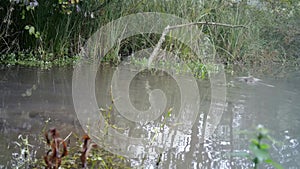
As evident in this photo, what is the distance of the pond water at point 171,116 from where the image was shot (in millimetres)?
1523

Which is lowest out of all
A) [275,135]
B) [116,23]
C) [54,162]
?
[275,135]

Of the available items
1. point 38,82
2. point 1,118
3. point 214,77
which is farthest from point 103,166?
point 214,77

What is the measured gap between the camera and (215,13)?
5270mm

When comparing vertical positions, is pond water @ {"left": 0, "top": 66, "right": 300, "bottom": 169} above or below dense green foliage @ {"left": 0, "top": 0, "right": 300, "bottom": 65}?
below

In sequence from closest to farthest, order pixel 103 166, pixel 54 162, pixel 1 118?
pixel 54 162 → pixel 103 166 → pixel 1 118

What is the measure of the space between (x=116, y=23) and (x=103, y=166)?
297 cm

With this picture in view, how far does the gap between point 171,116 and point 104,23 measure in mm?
2322

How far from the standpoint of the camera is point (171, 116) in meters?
2.11

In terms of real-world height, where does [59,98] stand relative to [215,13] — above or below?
below

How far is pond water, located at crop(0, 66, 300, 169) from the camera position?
1523 millimetres

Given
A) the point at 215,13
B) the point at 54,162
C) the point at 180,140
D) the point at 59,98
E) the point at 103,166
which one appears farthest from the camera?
the point at 215,13

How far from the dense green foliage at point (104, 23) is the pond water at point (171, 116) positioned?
0.56 meters

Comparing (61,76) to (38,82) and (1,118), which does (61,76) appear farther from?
(1,118)

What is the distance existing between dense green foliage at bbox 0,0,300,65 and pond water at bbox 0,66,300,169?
559mm
